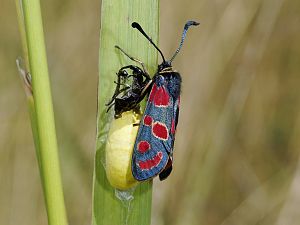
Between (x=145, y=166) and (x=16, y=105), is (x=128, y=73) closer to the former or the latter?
(x=145, y=166)

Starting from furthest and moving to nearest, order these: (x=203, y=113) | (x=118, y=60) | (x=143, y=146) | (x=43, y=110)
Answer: (x=203, y=113), (x=143, y=146), (x=118, y=60), (x=43, y=110)

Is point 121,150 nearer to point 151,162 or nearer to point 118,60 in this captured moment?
point 151,162

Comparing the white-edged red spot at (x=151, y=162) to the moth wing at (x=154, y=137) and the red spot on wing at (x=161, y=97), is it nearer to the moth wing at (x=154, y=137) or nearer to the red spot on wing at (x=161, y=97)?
the moth wing at (x=154, y=137)

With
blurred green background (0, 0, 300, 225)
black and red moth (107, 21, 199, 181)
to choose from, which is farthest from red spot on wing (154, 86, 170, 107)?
blurred green background (0, 0, 300, 225)

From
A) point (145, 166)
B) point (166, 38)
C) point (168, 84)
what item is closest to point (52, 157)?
point (145, 166)

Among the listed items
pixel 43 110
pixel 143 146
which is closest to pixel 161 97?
pixel 143 146

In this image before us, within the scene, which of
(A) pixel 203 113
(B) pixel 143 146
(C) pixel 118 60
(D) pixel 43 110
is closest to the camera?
(D) pixel 43 110
